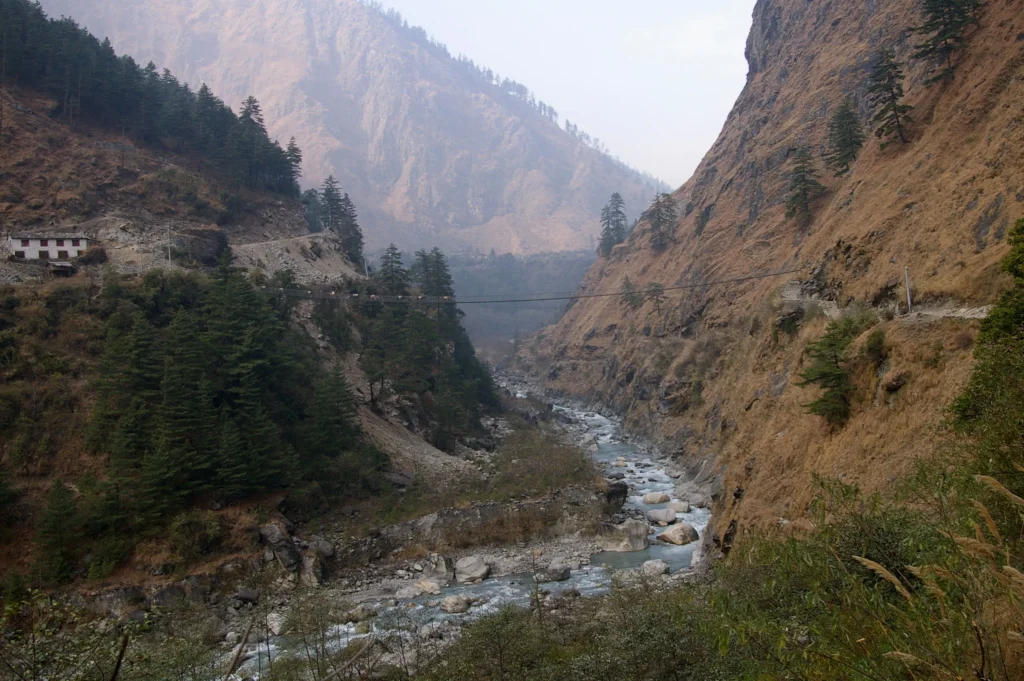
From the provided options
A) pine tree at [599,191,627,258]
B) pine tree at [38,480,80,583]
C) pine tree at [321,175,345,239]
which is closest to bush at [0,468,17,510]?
pine tree at [38,480,80,583]

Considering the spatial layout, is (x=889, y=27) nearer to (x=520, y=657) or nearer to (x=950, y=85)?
(x=950, y=85)

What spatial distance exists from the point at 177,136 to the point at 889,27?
197 ft

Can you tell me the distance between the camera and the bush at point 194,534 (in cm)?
2352

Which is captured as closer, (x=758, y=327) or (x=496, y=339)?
(x=758, y=327)

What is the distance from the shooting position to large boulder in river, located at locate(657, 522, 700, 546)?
26141 mm

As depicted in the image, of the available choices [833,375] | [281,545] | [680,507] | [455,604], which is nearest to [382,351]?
[281,545]

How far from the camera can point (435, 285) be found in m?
54.7

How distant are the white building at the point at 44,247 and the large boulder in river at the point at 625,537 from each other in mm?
33509

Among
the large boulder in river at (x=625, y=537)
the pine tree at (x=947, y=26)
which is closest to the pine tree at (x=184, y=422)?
the large boulder in river at (x=625, y=537)

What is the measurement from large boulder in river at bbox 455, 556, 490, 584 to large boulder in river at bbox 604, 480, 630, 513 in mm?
7970

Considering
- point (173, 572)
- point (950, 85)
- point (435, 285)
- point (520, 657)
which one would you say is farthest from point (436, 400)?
point (950, 85)

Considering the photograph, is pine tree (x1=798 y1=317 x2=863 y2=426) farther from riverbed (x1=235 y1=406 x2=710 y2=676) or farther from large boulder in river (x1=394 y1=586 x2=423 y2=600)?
large boulder in river (x1=394 y1=586 x2=423 y2=600)

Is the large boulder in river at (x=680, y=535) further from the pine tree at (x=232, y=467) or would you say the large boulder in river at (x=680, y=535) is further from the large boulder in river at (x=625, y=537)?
the pine tree at (x=232, y=467)

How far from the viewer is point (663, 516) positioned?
29438 millimetres
